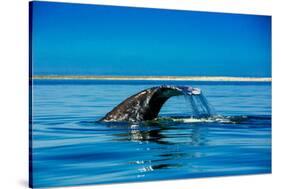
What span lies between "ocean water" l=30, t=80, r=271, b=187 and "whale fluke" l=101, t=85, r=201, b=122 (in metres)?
0.07

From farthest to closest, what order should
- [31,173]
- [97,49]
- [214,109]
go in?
[214,109], [97,49], [31,173]

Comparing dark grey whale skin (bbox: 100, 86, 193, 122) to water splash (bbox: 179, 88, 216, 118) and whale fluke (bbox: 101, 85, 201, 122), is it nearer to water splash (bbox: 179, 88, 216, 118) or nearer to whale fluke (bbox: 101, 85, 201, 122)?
whale fluke (bbox: 101, 85, 201, 122)

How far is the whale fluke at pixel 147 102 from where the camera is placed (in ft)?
24.7

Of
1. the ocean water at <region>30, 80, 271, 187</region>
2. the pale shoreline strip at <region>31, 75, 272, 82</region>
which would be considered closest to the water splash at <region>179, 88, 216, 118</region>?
the ocean water at <region>30, 80, 271, 187</region>

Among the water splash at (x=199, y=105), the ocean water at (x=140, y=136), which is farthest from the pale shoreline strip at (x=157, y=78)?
the water splash at (x=199, y=105)

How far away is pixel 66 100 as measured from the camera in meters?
7.16

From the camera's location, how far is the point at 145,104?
25.2ft

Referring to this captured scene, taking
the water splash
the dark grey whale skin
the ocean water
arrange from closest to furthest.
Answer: the ocean water
the dark grey whale skin
the water splash

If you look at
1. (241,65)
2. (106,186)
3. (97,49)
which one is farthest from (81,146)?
(241,65)

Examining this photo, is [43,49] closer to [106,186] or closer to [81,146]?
[81,146]

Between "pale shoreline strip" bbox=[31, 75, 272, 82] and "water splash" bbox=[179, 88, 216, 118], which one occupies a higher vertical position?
"pale shoreline strip" bbox=[31, 75, 272, 82]

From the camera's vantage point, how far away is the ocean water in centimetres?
689
